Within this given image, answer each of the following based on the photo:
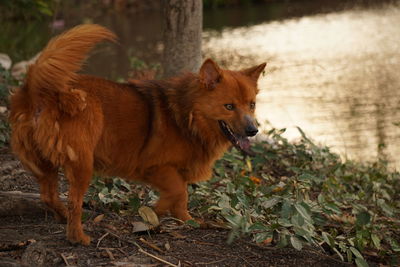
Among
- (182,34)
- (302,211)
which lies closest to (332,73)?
(182,34)

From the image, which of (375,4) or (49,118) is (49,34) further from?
(375,4)

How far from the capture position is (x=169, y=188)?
4.38 m

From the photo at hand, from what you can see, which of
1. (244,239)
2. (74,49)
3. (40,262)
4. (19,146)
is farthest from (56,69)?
(244,239)

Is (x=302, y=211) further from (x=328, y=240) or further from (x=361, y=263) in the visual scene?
(x=361, y=263)

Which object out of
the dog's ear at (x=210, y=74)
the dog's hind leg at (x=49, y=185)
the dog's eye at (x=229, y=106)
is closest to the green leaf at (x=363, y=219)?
the dog's eye at (x=229, y=106)

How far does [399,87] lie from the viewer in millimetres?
11219

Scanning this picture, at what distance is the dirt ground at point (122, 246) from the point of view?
371 centimetres

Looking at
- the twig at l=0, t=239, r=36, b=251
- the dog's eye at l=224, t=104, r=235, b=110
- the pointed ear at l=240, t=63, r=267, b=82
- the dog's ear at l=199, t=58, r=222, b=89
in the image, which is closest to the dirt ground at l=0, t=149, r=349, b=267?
the twig at l=0, t=239, r=36, b=251

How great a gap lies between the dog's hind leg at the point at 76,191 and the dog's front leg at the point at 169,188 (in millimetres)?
663

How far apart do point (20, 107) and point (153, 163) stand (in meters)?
1.05

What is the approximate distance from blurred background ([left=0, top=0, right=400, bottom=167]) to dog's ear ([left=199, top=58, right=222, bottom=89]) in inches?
133

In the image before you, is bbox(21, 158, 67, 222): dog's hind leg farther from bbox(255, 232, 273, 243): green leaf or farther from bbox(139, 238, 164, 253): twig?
bbox(255, 232, 273, 243): green leaf

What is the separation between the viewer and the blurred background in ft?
30.9

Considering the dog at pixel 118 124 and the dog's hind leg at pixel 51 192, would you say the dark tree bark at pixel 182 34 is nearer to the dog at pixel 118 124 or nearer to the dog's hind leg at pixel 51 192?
the dog at pixel 118 124
